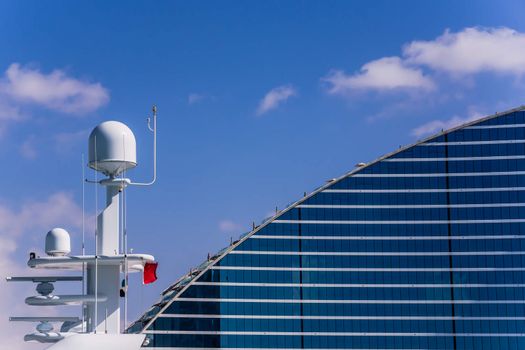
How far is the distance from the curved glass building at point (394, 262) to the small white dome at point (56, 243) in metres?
60.5

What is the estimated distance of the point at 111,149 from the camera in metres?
40.0

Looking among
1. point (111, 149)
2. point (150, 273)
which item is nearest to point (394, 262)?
point (150, 273)

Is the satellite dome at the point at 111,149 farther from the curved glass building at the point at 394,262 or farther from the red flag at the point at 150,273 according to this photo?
the curved glass building at the point at 394,262

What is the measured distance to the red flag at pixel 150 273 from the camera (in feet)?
130

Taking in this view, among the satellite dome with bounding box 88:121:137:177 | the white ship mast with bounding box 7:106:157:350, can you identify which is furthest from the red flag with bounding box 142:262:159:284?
the satellite dome with bounding box 88:121:137:177

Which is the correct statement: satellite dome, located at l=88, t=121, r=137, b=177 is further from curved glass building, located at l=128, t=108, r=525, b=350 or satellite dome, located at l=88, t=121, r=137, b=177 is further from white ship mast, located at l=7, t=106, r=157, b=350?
curved glass building, located at l=128, t=108, r=525, b=350

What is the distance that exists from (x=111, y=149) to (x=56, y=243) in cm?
501

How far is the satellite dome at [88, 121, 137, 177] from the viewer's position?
40000mm

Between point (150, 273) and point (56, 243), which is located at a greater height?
point (56, 243)

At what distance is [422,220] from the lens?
106 metres

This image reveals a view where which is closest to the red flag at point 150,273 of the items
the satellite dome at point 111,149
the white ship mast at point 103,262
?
the white ship mast at point 103,262

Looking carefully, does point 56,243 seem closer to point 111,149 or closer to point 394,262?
point 111,149

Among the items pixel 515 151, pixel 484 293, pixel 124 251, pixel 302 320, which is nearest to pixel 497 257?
pixel 484 293

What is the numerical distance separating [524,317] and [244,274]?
2658 cm
